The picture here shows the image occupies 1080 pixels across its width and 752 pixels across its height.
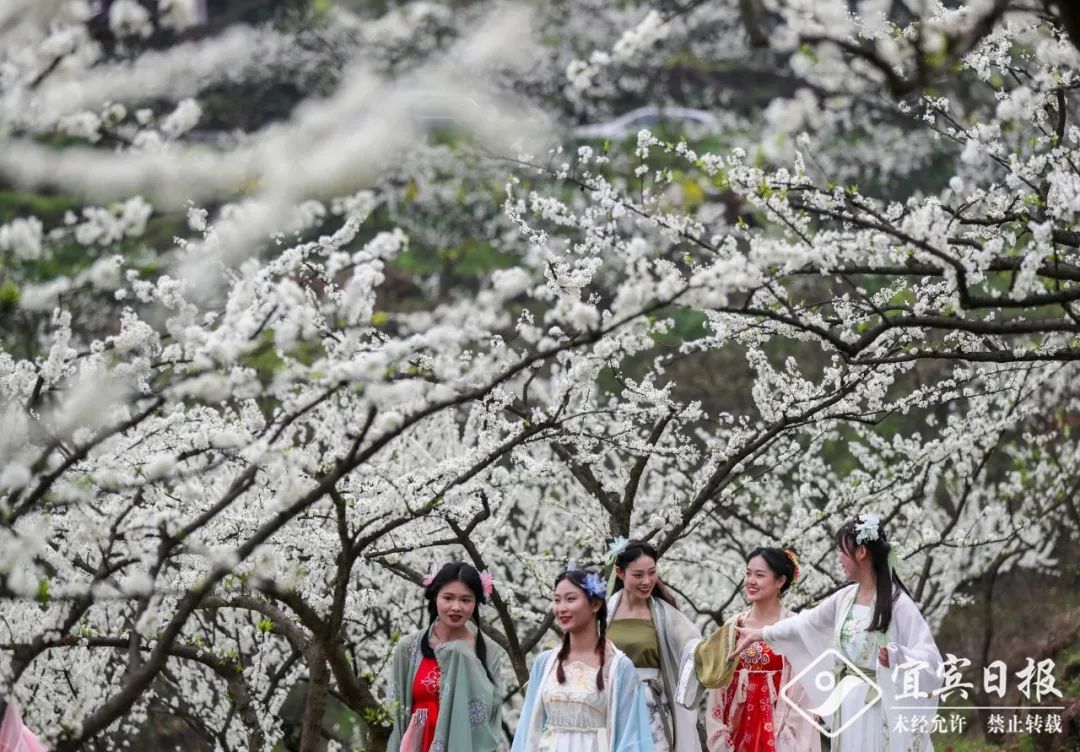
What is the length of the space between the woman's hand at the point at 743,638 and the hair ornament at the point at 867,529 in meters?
0.63

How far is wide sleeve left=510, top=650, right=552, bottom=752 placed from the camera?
5270 mm

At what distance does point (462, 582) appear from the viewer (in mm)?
5562

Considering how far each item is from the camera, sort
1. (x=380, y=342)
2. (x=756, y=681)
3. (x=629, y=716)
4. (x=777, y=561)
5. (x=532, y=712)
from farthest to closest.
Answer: (x=756, y=681), (x=777, y=561), (x=380, y=342), (x=532, y=712), (x=629, y=716)

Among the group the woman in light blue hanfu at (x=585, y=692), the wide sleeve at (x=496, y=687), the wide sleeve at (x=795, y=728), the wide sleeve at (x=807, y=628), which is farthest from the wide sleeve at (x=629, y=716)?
the wide sleeve at (x=795, y=728)

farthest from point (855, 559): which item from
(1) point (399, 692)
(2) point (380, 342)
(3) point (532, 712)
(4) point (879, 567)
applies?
(2) point (380, 342)

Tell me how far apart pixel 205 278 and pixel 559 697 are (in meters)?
2.12

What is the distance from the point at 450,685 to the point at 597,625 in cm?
73

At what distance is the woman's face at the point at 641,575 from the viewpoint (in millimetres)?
5734

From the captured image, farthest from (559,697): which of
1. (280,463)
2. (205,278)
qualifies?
(205,278)

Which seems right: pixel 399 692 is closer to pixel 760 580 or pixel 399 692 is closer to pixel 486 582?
pixel 486 582

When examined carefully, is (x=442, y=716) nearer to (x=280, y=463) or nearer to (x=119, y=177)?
(x=280, y=463)

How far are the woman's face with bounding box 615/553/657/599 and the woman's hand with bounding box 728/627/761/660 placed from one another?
0.45 metres

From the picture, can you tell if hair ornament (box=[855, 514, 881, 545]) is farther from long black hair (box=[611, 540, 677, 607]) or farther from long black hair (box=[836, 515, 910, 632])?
long black hair (box=[611, 540, 677, 607])

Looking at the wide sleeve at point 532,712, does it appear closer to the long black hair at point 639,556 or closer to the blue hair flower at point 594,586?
the blue hair flower at point 594,586
